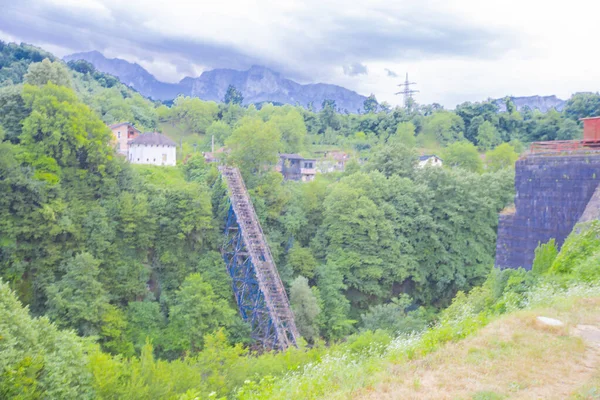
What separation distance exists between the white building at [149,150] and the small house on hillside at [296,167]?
10.1 m

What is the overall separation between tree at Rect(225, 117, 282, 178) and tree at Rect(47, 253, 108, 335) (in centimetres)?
1081

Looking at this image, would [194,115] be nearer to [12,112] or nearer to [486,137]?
[12,112]

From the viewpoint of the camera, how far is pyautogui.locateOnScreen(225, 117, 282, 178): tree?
2534cm

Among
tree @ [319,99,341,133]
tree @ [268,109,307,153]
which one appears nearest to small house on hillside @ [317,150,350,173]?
tree @ [268,109,307,153]

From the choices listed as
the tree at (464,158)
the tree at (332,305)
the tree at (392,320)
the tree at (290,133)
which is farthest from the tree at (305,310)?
the tree at (290,133)

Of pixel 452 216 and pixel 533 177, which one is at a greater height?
pixel 533 177

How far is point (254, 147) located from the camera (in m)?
25.5

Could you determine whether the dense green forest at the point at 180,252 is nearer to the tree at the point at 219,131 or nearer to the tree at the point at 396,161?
the tree at the point at 396,161

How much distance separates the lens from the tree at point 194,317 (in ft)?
56.0

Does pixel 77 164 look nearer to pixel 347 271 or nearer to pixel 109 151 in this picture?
pixel 109 151

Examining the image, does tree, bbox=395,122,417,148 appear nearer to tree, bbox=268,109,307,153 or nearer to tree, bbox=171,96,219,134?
tree, bbox=268,109,307,153

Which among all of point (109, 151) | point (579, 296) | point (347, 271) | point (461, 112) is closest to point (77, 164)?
point (109, 151)

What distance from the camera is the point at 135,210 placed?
19.8m

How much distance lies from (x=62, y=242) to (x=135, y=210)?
317 cm
